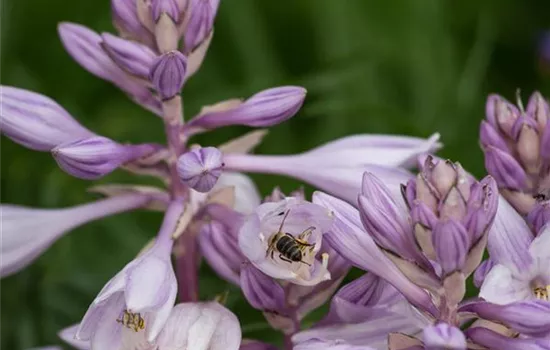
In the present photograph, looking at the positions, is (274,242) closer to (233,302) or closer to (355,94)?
(233,302)

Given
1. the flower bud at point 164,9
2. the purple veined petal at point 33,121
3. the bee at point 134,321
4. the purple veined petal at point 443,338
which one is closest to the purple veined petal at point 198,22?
the flower bud at point 164,9

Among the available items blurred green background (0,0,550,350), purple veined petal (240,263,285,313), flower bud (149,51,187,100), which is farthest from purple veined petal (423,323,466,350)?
blurred green background (0,0,550,350)

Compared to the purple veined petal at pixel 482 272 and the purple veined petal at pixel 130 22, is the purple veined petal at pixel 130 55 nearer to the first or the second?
the purple veined petal at pixel 130 22

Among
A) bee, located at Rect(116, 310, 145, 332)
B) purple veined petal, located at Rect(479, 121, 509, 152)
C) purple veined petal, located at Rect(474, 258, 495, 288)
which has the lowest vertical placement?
purple veined petal, located at Rect(474, 258, 495, 288)

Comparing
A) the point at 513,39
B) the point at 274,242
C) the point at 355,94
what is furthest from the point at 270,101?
the point at 513,39

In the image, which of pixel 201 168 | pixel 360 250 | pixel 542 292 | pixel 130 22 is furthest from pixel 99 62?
pixel 542 292

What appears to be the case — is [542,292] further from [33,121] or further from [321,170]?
[33,121]

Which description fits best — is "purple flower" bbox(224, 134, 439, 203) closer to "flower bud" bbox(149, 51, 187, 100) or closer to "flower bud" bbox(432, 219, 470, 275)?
"flower bud" bbox(149, 51, 187, 100)
